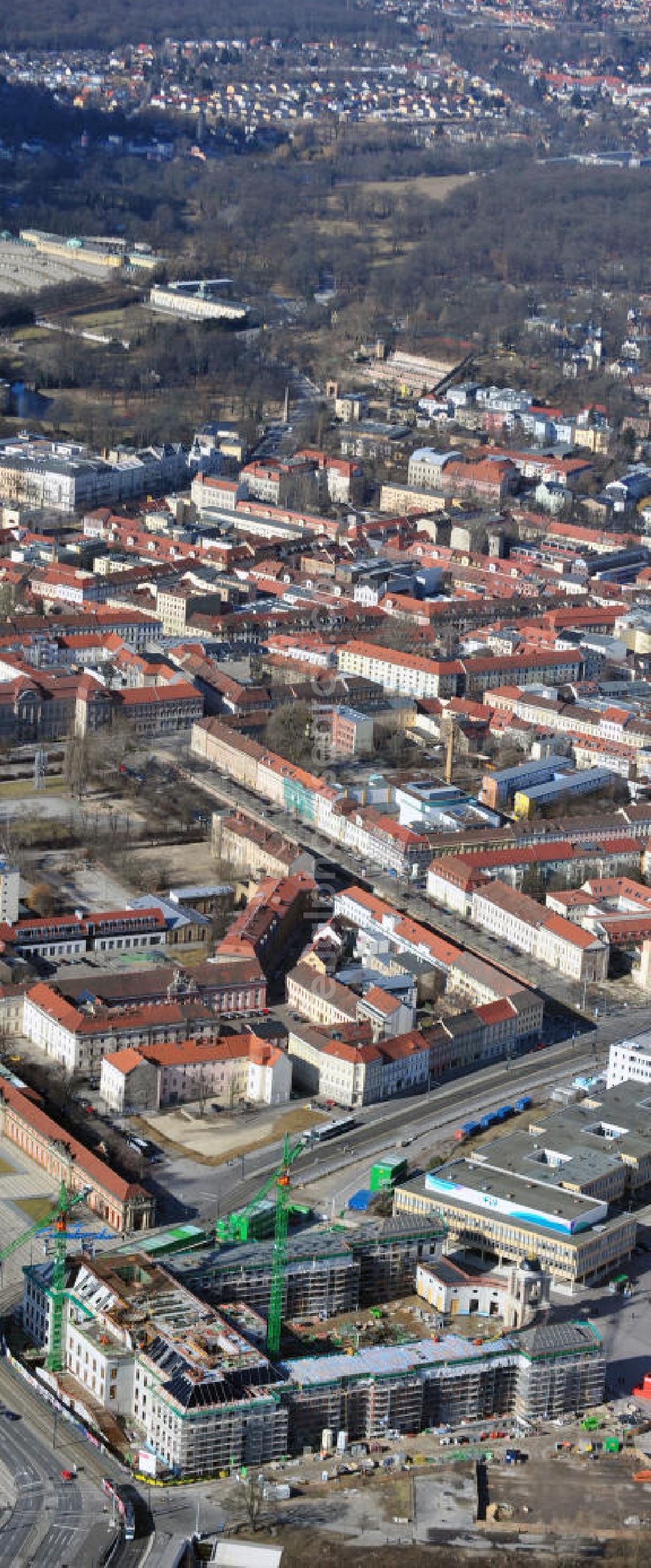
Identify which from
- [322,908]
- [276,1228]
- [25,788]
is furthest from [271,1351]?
[25,788]

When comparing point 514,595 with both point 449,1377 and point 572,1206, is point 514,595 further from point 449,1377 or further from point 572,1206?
point 449,1377

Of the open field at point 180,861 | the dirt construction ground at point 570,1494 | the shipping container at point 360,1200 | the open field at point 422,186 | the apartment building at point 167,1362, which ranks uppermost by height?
the apartment building at point 167,1362

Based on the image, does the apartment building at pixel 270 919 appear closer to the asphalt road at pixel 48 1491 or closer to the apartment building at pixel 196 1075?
the apartment building at pixel 196 1075

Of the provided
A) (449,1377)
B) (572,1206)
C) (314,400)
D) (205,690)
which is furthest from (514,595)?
(449,1377)

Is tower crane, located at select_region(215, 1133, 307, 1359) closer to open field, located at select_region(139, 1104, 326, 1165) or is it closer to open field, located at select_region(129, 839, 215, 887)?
open field, located at select_region(139, 1104, 326, 1165)

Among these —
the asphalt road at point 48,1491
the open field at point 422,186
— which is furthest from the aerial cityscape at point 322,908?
the open field at point 422,186

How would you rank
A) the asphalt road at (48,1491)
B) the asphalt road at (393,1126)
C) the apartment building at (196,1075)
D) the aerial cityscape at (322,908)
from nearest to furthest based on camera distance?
the asphalt road at (48,1491)
the aerial cityscape at (322,908)
the asphalt road at (393,1126)
the apartment building at (196,1075)
